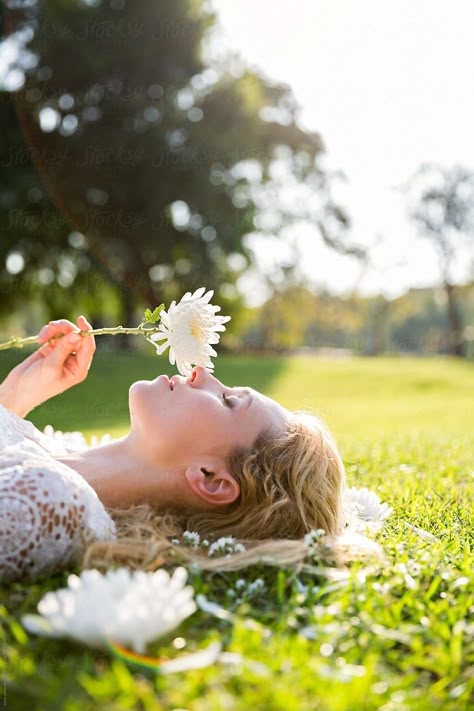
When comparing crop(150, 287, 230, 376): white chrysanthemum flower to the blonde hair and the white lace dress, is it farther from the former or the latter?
the white lace dress

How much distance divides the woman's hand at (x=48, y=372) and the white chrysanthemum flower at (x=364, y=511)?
129 cm

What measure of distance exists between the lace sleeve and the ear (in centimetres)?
53

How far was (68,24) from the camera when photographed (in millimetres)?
18266

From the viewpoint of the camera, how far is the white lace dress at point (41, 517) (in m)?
1.72

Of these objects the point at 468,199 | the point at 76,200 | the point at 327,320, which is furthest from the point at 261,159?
the point at 327,320

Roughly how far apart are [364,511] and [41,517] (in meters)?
1.44

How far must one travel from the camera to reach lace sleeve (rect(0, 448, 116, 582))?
1717mm

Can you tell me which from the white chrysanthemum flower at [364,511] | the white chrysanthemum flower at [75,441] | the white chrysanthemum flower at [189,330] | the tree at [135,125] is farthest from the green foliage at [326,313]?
the white chrysanthemum flower at [189,330]

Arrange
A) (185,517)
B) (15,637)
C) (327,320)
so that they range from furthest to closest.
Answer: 1. (327,320)
2. (185,517)
3. (15,637)

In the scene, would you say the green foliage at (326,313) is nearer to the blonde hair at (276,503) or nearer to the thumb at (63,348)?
the thumb at (63,348)

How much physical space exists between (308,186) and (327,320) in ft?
57.3

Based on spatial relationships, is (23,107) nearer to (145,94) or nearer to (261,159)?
(145,94)

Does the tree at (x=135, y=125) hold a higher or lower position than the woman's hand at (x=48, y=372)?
higher

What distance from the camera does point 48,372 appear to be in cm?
309
